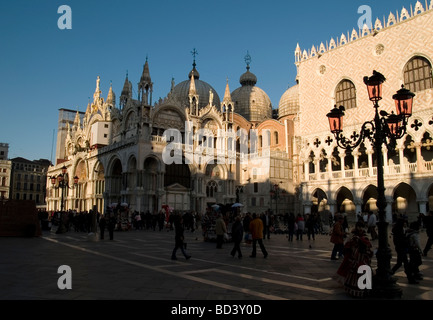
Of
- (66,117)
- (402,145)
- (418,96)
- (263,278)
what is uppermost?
(66,117)

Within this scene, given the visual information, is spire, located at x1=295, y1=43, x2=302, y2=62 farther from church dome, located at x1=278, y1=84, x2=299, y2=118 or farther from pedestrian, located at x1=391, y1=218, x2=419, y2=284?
pedestrian, located at x1=391, y1=218, x2=419, y2=284

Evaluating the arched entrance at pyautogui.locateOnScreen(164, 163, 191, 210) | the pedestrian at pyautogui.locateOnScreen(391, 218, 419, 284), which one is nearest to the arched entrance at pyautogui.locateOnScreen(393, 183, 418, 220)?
the arched entrance at pyautogui.locateOnScreen(164, 163, 191, 210)

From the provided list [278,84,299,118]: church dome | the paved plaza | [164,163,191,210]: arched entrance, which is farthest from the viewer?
[278,84,299,118]: church dome

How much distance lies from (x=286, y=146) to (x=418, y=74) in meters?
18.1

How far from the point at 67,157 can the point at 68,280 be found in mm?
53573

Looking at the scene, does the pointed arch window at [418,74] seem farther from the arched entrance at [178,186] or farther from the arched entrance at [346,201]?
the arched entrance at [178,186]

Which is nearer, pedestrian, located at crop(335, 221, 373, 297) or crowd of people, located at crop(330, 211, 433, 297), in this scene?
pedestrian, located at crop(335, 221, 373, 297)

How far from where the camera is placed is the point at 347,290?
6.22 metres

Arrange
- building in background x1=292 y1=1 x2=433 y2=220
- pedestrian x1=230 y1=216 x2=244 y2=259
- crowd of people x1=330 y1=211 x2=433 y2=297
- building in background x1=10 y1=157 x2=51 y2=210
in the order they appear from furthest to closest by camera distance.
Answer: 1. building in background x1=10 y1=157 x2=51 y2=210
2. building in background x1=292 y1=1 x2=433 y2=220
3. pedestrian x1=230 y1=216 x2=244 y2=259
4. crowd of people x1=330 y1=211 x2=433 y2=297

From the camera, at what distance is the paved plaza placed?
5.89m

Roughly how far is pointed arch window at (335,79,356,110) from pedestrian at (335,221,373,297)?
2722cm
